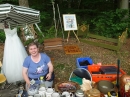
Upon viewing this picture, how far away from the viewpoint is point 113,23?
838cm

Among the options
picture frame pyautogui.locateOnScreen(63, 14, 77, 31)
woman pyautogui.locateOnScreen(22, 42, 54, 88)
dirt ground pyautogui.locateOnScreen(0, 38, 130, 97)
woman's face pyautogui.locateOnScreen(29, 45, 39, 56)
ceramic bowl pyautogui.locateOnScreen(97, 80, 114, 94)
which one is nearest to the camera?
ceramic bowl pyautogui.locateOnScreen(97, 80, 114, 94)

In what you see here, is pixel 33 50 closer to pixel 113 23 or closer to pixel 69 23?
pixel 69 23

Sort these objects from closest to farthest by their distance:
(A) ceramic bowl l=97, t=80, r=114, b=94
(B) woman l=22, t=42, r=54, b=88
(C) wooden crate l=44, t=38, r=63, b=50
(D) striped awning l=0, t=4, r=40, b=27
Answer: (A) ceramic bowl l=97, t=80, r=114, b=94, (B) woman l=22, t=42, r=54, b=88, (D) striped awning l=0, t=4, r=40, b=27, (C) wooden crate l=44, t=38, r=63, b=50

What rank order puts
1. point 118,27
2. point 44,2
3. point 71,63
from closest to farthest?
point 71,63 → point 118,27 → point 44,2

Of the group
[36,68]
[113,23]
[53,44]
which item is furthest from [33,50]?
[113,23]

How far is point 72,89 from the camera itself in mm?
2646

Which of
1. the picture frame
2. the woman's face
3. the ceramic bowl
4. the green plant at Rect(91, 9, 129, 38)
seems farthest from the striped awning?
the green plant at Rect(91, 9, 129, 38)

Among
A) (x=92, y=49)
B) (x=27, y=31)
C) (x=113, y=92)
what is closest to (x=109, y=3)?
(x=92, y=49)

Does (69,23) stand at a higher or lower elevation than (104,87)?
higher

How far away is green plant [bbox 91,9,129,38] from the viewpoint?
26.4 feet

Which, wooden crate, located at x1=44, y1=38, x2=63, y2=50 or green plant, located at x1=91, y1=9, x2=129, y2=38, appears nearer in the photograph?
wooden crate, located at x1=44, y1=38, x2=63, y2=50

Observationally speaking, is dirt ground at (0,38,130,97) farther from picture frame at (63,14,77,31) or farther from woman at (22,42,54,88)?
woman at (22,42,54,88)

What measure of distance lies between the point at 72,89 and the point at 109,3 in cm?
1121

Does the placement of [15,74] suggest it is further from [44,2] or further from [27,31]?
[44,2]
